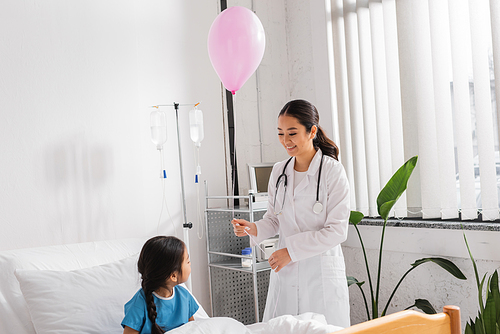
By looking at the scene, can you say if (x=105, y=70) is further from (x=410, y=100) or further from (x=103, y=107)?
(x=410, y=100)

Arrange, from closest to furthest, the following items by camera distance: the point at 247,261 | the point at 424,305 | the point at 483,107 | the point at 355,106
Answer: the point at 483,107 → the point at 424,305 → the point at 247,261 → the point at 355,106

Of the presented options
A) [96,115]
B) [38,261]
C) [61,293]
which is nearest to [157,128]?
[96,115]

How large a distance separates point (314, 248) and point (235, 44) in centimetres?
103

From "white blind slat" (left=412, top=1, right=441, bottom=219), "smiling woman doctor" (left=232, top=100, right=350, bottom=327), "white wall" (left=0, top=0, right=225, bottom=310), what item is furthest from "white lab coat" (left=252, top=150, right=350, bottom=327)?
"white wall" (left=0, top=0, right=225, bottom=310)

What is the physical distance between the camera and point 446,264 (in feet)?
6.82

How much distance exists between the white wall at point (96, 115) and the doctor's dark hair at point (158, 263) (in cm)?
85

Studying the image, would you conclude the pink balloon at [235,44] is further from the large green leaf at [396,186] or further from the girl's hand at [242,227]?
the large green leaf at [396,186]

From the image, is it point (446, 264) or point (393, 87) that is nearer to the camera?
point (446, 264)

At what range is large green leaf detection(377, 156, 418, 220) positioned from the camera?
84.4 inches

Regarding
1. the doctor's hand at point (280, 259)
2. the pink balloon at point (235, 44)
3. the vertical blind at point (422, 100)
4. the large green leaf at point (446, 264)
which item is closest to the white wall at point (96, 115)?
the pink balloon at point (235, 44)

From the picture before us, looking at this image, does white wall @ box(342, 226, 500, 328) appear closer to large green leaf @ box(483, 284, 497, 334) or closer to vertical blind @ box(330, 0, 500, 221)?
vertical blind @ box(330, 0, 500, 221)

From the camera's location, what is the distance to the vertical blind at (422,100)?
6.71 feet

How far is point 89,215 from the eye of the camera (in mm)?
2254

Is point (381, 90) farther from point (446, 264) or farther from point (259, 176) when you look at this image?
point (446, 264)
